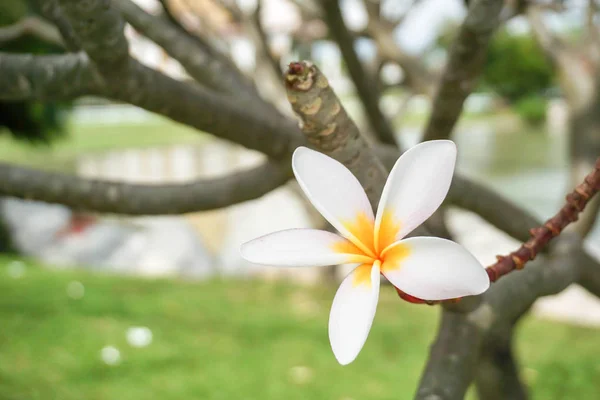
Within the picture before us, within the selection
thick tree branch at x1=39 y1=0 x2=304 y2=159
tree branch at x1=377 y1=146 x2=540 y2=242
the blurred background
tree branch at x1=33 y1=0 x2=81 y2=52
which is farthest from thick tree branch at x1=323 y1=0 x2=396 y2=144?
tree branch at x1=33 y1=0 x2=81 y2=52

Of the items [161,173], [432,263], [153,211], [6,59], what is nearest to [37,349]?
[153,211]

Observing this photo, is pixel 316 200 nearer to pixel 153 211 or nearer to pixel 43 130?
pixel 153 211

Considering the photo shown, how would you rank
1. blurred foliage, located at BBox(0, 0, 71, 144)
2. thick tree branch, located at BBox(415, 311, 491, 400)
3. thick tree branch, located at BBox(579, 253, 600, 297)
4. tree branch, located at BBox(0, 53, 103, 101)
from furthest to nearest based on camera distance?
1. blurred foliage, located at BBox(0, 0, 71, 144)
2. thick tree branch, located at BBox(579, 253, 600, 297)
3. tree branch, located at BBox(0, 53, 103, 101)
4. thick tree branch, located at BBox(415, 311, 491, 400)

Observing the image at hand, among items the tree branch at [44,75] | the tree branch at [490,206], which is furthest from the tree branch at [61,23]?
the tree branch at [490,206]

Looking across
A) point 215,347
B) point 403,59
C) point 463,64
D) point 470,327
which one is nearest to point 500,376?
point 470,327

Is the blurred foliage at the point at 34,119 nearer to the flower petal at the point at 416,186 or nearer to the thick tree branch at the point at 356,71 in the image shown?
the thick tree branch at the point at 356,71

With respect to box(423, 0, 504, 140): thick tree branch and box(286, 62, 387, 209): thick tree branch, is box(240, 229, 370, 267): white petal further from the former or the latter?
box(423, 0, 504, 140): thick tree branch

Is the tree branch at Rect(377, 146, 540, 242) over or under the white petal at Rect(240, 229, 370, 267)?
over
